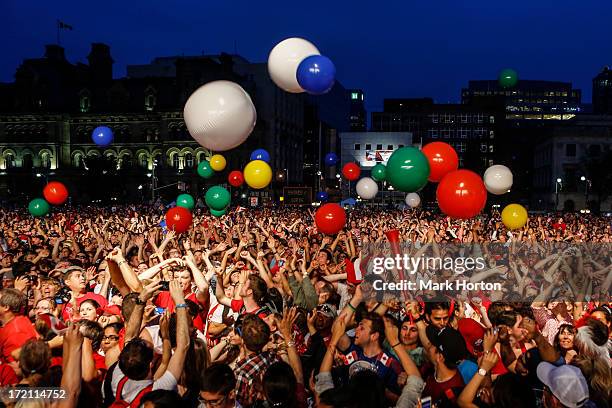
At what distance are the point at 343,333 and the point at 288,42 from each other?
5.67m

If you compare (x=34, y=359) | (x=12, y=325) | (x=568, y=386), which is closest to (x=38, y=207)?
(x=12, y=325)

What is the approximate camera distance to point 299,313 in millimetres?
5348

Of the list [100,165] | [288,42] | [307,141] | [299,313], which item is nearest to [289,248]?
[288,42]

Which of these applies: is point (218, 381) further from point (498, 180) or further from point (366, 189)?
point (366, 189)

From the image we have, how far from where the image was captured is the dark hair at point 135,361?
12.6 feet

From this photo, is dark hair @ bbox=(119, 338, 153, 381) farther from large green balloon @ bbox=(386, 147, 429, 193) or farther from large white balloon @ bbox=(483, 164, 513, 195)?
large white balloon @ bbox=(483, 164, 513, 195)

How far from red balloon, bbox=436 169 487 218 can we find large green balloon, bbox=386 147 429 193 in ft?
1.77

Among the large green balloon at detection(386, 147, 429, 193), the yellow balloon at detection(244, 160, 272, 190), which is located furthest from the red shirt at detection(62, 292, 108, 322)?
the yellow balloon at detection(244, 160, 272, 190)

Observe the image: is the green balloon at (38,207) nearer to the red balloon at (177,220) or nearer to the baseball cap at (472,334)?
the red balloon at (177,220)

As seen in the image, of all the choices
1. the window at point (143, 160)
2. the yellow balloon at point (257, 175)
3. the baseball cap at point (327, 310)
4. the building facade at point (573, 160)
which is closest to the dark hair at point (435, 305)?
the baseball cap at point (327, 310)

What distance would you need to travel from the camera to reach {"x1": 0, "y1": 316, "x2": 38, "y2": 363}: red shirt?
15.7 feet

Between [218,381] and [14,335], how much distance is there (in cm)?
239

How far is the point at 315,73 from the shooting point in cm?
816

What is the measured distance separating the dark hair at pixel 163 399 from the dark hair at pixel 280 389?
56cm
